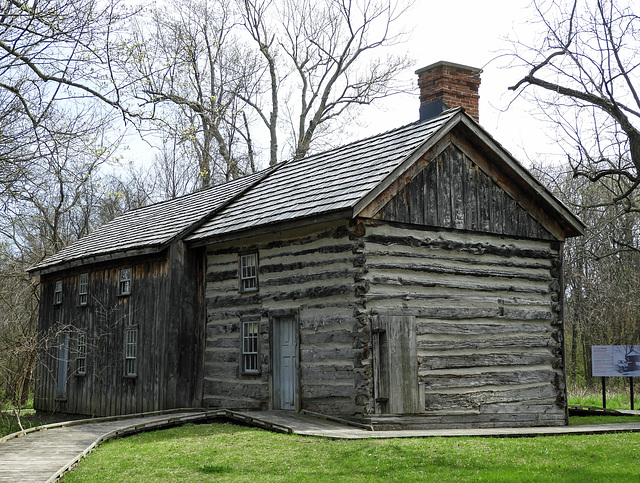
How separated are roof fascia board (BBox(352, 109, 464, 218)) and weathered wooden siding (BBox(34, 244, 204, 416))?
6.09 metres

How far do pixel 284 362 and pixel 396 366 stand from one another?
2801 mm

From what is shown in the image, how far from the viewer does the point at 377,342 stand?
13.4 metres

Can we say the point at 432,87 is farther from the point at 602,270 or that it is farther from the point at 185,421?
the point at 602,270

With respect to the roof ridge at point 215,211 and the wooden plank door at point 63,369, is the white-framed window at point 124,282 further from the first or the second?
the wooden plank door at point 63,369

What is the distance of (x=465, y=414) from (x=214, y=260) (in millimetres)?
6955

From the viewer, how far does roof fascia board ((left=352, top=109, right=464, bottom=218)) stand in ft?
43.4

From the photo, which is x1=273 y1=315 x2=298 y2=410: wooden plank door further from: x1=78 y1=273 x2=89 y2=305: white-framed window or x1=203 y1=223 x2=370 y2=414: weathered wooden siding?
x1=78 y1=273 x2=89 y2=305: white-framed window

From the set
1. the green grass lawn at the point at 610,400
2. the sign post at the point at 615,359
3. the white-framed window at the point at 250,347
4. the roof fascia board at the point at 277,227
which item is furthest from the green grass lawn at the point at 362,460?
the green grass lawn at the point at 610,400

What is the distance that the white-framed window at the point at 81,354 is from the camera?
20347 millimetres

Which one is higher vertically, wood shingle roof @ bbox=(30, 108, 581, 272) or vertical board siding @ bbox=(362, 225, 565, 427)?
wood shingle roof @ bbox=(30, 108, 581, 272)

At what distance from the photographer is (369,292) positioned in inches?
531

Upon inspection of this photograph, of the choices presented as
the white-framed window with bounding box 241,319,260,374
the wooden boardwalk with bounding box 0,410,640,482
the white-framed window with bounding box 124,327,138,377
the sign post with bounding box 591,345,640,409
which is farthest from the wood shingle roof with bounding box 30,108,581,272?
the wooden boardwalk with bounding box 0,410,640,482

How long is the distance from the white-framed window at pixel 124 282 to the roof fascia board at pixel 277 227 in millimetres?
2356

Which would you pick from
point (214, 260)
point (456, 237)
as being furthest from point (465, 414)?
point (214, 260)
